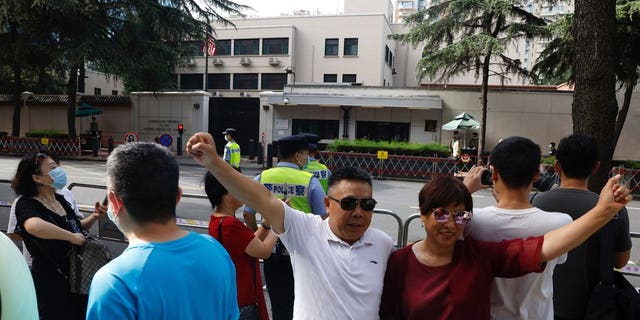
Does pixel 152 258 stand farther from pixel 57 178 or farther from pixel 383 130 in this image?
pixel 383 130

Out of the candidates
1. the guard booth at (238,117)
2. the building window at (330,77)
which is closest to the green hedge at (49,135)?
the guard booth at (238,117)

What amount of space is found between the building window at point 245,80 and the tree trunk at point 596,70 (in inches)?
1424

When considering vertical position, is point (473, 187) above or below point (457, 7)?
below

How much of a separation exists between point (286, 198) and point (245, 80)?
3652 centimetres

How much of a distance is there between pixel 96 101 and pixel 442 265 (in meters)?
30.5

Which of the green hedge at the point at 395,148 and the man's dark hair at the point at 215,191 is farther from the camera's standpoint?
the green hedge at the point at 395,148

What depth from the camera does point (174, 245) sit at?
148cm

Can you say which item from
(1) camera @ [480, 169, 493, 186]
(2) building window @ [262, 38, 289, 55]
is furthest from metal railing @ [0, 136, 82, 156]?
(1) camera @ [480, 169, 493, 186]

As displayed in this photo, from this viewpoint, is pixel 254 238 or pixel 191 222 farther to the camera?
pixel 191 222

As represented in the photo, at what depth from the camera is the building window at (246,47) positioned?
3838 cm

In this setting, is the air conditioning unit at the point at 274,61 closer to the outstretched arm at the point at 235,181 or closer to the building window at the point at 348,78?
the building window at the point at 348,78

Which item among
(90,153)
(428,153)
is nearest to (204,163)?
(428,153)

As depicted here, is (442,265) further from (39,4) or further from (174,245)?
(39,4)

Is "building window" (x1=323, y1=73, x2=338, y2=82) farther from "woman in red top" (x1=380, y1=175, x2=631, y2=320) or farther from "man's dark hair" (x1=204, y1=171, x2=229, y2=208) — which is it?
"woman in red top" (x1=380, y1=175, x2=631, y2=320)
